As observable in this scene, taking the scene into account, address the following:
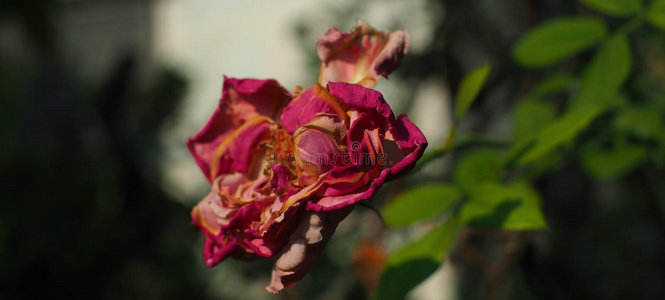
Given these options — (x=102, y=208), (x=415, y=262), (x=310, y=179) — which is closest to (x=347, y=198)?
(x=310, y=179)

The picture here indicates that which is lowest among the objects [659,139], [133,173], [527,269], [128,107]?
[133,173]

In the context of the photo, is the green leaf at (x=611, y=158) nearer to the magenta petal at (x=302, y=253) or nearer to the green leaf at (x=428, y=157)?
the green leaf at (x=428, y=157)

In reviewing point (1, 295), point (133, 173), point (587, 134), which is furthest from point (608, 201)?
point (1, 295)

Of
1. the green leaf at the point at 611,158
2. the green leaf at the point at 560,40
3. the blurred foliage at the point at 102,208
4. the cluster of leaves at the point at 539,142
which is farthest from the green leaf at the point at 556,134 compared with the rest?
the blurred foliage at the point at 102,208

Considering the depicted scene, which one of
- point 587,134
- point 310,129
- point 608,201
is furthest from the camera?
point 608,201

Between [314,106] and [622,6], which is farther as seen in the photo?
[622,6]

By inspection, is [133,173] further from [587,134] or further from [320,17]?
[587,134]

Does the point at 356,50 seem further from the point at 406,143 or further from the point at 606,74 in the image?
the point at 606,74
